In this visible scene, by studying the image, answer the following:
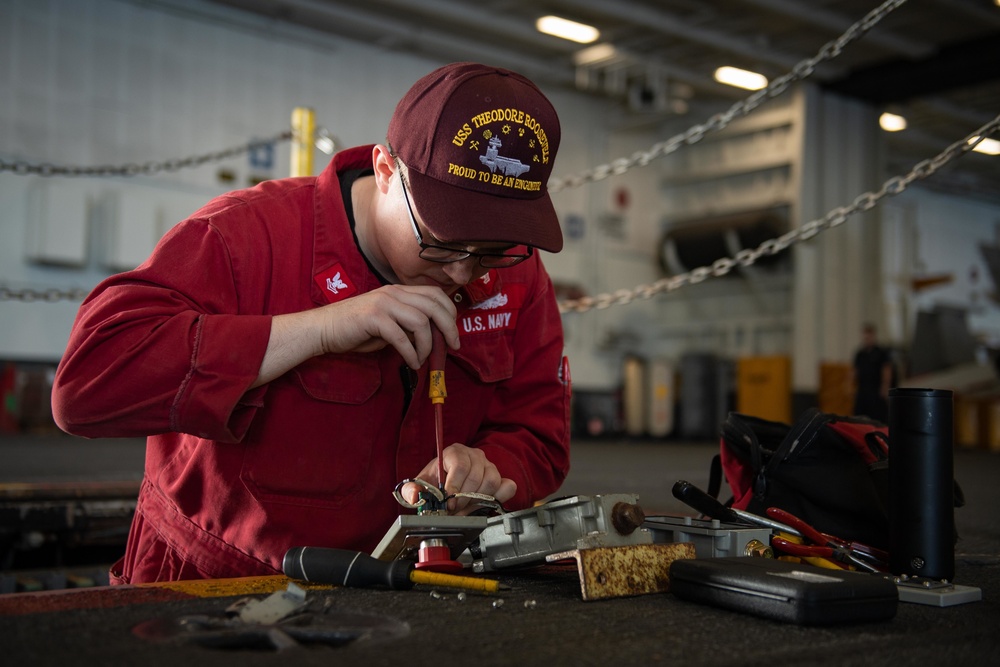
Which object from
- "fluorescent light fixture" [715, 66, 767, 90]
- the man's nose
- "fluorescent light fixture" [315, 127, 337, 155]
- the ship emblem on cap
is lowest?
the man's nose

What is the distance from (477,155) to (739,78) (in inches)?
404

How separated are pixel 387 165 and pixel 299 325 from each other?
0.28 m

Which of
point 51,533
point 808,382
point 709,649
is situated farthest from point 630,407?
point 709,649

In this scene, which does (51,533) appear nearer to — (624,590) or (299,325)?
(299,325)

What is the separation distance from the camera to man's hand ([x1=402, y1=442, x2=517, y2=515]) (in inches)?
50.8

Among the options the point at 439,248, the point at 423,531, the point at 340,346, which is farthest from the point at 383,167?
the point at 423,531

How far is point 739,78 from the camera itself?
10664 mm

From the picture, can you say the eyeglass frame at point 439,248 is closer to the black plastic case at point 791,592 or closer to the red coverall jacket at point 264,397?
the red coverall jacket at point 264,397

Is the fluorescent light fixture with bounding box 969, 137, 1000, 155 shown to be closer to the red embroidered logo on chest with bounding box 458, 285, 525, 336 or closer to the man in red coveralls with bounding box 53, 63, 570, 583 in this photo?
the red embroidered logo on chest with bounding box 458, 285, 525, 336

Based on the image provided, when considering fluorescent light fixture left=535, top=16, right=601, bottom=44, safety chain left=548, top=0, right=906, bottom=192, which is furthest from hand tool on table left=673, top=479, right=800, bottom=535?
fluorescent light fixture left=535, top=16, right=601, bottom=44

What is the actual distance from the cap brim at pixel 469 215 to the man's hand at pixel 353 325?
3.8 inches

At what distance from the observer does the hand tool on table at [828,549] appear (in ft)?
4.03

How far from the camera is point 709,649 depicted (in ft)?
2.61

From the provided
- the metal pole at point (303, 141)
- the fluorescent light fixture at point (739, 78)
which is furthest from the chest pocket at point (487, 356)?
the fluorescent light fixture at point (739, 78)
